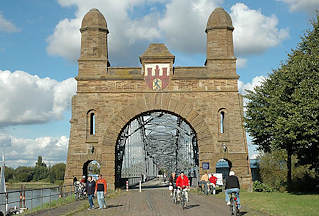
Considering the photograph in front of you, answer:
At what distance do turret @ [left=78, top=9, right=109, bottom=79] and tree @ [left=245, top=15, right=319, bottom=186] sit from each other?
452 inches

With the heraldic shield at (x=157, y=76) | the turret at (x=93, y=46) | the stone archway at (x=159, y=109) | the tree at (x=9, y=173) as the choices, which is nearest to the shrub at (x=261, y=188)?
Result: the stone archway at (x=159, y=109)

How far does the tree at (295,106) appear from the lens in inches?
754

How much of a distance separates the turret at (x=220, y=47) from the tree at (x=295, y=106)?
404cm

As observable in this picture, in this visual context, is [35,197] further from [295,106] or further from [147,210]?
[295,106]

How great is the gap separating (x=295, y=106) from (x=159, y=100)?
10661 mm

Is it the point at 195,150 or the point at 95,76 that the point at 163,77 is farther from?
the point at 195,150

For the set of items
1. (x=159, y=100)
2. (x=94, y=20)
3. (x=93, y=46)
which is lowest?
(x=159, y=100)

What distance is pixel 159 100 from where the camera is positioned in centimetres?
2800

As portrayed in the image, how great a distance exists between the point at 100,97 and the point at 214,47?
9.19 metres

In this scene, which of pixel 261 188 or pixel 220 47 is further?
pixel 220 47

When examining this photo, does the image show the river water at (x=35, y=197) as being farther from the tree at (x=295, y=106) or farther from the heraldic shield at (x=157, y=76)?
the tree at (x=295, y=106)

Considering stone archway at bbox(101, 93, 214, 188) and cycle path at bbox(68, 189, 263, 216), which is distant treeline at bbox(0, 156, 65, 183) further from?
cycle path at bbox(68, 189, 263, 216)

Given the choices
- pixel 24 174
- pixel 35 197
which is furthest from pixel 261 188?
pixel 24 174

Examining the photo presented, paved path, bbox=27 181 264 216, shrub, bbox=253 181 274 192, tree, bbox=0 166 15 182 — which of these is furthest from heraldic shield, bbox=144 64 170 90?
tree, bbox=0 166 15 182
